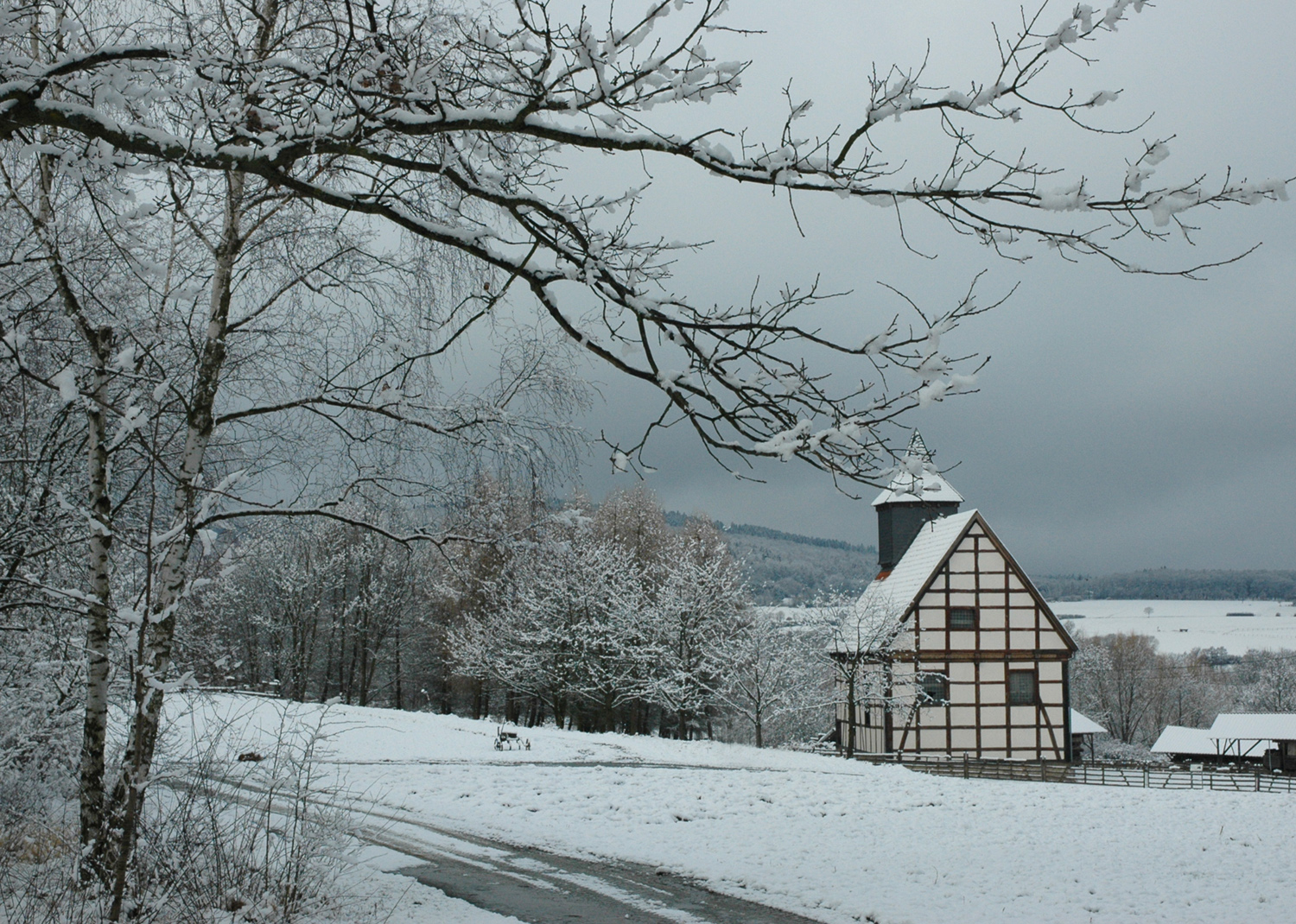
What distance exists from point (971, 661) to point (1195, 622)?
14409 centimetres

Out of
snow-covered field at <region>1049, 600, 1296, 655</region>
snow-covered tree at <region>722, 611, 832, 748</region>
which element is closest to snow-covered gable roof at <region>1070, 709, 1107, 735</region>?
snow-covered tree at <region>722, 611, 832, 748</region>

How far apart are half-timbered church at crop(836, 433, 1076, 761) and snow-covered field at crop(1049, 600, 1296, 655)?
81.7 m

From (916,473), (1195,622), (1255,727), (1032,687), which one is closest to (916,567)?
(1032,687)

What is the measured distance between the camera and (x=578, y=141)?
3916mm

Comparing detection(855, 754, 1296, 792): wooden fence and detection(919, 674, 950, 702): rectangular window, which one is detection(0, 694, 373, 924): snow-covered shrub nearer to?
detection(855, 754, 1296, 792): wooden fence

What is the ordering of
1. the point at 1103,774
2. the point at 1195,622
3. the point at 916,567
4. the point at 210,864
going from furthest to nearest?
the point at 1195,622 → the point at 916,567 → the point at 1103,774 → the point at 210,864

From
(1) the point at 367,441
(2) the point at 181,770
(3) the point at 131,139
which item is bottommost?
(2) the point at 181,770

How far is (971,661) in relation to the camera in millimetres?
26953

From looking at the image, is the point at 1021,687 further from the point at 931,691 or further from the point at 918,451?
the point at 918,451

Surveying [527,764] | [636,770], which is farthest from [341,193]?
[527,764]

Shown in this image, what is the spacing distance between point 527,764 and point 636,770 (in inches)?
97.7

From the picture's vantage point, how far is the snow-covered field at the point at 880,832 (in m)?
7.66

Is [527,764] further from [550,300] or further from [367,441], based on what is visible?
[550,300]

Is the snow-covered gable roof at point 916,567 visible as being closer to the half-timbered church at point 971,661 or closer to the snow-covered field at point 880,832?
the half-timbered church at point 971,661
